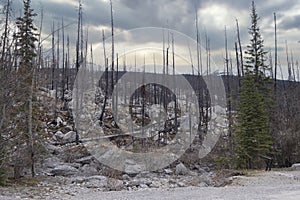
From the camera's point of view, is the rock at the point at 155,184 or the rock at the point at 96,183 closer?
the rock at the point at 96,183

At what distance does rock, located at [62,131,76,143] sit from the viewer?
954 inches

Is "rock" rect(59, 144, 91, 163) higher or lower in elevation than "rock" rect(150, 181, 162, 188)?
higher

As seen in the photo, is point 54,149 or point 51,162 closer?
point 51,162

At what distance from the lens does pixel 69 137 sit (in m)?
24.5

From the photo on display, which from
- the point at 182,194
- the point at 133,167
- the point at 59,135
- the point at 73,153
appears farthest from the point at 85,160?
the point at 182,194

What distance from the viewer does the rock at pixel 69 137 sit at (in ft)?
79.5

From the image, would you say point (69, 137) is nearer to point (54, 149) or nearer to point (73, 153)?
point (54, 149)

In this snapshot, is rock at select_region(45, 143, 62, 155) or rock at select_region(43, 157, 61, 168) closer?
rock at select_region(43, 157, 61, 168)

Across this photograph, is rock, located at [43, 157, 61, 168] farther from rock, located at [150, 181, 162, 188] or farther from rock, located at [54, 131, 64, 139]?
rock, located at [150, 181, 162, 188]

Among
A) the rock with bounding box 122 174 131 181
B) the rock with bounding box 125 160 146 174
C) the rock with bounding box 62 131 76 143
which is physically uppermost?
the rock with bounding box 62 131 76 143

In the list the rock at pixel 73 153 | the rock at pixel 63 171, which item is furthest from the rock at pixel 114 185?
the rock at pixel 73 153

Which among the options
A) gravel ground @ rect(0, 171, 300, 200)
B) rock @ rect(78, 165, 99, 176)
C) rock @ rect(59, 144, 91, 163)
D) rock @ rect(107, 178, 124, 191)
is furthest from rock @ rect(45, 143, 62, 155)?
gravel ground @ rect(0, 171, 300, 200)

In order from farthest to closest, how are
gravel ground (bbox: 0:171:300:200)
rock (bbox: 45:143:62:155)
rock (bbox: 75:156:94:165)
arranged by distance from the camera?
rock (bbox: 45:143:62:155) → rock (bbox: 75:156:94:165) → gravel ground (bbox: 0:171:300:200)

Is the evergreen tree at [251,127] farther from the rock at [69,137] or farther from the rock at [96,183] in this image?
the rock at [69,137]
